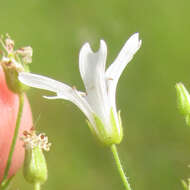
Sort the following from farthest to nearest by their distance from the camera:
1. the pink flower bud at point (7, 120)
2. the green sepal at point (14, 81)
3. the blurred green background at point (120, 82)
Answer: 1. the blurred green background at point (120, 82)
2. the pink flower bud at point (7, 120)
3. the green sepal at point (14, 81)

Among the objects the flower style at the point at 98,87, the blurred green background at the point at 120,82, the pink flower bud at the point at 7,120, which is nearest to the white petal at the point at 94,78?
the flower style at the point at 98,87

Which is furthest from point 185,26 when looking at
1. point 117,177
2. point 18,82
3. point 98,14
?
point 18,82

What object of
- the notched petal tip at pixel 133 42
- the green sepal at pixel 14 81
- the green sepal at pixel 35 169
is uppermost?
the green sepal at pixel 14 81

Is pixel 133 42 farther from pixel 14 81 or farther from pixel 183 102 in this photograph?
pixel 14 81

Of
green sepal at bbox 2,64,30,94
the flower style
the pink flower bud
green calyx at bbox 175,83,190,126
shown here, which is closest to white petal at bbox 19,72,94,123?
the flower style

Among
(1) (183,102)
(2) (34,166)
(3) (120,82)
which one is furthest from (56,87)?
(3) (120,82)

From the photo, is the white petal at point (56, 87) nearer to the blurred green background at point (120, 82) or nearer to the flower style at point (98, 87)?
the flower style at point (98, 87)

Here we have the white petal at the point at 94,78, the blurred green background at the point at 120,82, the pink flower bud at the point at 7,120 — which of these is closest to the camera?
the white petal at the point at 94,78
